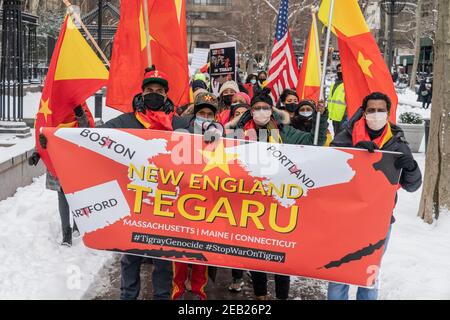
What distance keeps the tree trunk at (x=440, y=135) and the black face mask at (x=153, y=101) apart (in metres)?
4.20

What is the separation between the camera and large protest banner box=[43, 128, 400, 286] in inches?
168

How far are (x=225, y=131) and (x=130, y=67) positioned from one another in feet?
7.17

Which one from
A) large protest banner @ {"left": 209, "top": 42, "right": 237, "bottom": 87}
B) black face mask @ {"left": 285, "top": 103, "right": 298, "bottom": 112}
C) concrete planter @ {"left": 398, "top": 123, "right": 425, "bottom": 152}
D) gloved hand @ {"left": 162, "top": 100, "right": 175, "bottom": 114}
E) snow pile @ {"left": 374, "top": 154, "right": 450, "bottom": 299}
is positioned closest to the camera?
gloved hand @ {"left": 162, "top": 100, "right": 175, "bottom": 114}

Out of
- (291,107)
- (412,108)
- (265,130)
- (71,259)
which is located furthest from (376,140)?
(412,108)

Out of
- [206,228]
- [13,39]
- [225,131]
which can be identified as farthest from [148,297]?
[13,39]

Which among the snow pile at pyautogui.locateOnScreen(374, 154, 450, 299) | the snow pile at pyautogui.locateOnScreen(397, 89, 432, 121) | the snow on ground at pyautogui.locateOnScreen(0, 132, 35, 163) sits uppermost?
the snow on ground at pyautogui.locateOnScreen(0, 132, 35, 163)

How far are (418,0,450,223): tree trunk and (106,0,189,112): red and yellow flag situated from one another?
3.17m

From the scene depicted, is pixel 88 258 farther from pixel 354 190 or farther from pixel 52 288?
pixel 354 190

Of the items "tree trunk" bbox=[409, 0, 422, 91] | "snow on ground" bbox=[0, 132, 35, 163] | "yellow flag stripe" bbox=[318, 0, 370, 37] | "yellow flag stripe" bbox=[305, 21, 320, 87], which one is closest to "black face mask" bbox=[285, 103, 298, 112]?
"yellow flag stripe" bbox=[318, 0, 370, 37]

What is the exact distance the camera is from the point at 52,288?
17.1ft

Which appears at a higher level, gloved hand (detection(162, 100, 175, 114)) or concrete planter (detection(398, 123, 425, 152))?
gloved hand (detection(162, 100, 175, 114))

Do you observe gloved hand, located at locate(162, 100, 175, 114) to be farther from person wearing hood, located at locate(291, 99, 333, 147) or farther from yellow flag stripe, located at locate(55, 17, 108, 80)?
person wearing hood, located at locate(291, 99, 333, 147)

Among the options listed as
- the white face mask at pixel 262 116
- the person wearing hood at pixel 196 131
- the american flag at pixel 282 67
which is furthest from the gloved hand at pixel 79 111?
the american flag at pixel 282 67

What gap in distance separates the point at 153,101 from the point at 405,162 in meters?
1.96
